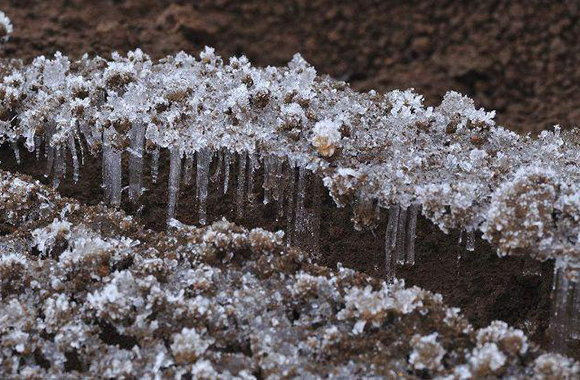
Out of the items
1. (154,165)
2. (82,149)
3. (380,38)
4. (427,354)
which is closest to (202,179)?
(154,165)

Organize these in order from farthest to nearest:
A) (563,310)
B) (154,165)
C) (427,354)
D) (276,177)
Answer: (154,165), (276,177), (563,310), (427,354)

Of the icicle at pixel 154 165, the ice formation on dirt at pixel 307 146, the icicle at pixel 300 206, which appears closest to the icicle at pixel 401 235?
the ice formation on dirt at pixel 307 146

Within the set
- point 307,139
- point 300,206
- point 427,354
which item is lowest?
point 427,354

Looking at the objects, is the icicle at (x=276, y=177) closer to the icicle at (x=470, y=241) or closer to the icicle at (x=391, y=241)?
the icicle at (x=391, y=241)

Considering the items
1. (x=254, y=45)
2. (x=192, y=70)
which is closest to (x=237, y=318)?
(x=192, y=70)

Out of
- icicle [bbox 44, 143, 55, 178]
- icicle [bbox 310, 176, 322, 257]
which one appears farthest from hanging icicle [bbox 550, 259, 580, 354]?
icicle [bbox 44, 143, 55, 178]

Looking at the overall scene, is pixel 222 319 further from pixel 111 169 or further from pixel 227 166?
pixel 111 169

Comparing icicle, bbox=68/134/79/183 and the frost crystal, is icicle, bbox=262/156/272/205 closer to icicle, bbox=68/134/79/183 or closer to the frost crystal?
icicle, bbox=68/134/79/183

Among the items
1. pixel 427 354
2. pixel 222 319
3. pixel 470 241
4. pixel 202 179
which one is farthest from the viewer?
pixel 202 179
